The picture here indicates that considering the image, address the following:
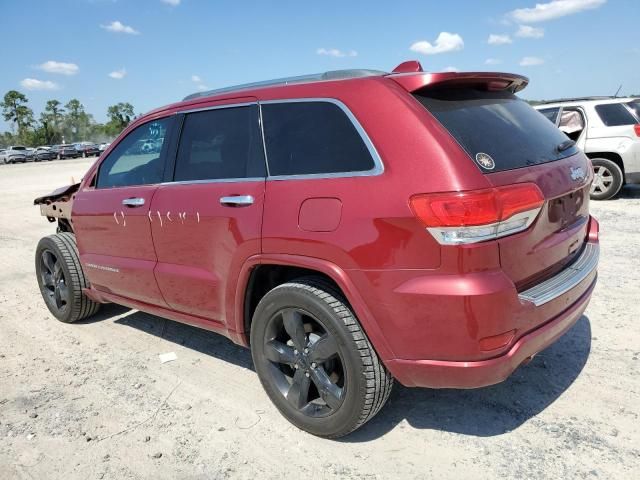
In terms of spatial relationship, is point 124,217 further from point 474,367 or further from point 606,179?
point 606,179

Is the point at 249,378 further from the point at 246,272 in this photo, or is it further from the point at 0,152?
the point at 0,152

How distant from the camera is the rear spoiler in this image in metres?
2.49

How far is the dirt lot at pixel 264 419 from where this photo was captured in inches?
103

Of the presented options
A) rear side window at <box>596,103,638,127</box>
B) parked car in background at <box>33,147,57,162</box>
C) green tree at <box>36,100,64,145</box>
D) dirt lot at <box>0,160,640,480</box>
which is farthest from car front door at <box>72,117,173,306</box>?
green tree at <box>36,100,64,145</box>

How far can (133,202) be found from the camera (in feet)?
12.2

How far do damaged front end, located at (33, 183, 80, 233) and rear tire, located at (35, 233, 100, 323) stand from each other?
0.78 ft

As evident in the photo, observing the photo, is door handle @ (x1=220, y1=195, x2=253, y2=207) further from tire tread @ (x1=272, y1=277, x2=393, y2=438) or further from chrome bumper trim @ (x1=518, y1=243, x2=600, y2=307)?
chrome bumper trim @ (x1=518, y1=243, x2=600, y2=307)

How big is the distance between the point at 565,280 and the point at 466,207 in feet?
2.76

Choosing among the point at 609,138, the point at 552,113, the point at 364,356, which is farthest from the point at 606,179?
the point at 364,356

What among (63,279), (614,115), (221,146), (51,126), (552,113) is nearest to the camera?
(221,146)

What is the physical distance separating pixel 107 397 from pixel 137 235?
110cm

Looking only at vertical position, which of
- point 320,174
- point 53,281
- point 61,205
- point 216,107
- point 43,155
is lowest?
point 43,155

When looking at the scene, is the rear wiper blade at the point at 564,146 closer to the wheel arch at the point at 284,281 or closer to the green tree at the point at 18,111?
the wheel arch at the point at 284,281

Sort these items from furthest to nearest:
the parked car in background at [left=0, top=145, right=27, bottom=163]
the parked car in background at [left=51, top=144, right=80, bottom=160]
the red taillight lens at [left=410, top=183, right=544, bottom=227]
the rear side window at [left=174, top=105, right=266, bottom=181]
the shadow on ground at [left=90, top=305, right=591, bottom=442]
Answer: the parked car in background at [left=51, top=144, right=80, bottom=160] → the parked car in background at [left=0, top=145, right=27, bottom=163] → the rear side window at [left=174, top=105, right=266, bottom=181] → the shadow on ground at [left=90, top=305, right=591, bottom=442] → the red taillight lens at [left=410, top=183, right=544, bottom=227]
